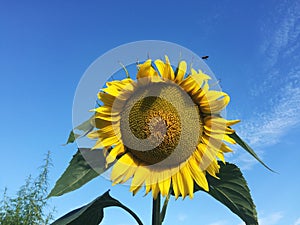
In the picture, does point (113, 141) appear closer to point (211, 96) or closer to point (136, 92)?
point (136, 92)

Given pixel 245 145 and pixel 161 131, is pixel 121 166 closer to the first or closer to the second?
pixel 161 131

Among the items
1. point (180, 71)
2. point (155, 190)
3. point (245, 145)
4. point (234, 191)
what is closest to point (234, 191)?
point (234, 191)

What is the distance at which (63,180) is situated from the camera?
1023 mm

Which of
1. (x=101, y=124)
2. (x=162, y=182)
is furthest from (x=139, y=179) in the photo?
(x=101, y=124)

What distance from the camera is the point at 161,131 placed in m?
1.12

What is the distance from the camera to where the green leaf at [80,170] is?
1009 mm

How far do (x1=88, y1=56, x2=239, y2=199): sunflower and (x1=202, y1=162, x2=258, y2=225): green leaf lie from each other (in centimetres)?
10

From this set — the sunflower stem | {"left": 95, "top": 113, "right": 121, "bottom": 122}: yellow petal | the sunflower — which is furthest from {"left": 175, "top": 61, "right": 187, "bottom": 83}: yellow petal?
the sunflower stem

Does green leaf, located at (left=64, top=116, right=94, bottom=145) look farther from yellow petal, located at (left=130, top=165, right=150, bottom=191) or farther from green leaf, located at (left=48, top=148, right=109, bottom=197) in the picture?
yellow petal, located at (left=130, top=165, right=150, bottom=191)

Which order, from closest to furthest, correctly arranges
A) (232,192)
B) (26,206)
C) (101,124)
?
(101,124), (232,192), (26,206)

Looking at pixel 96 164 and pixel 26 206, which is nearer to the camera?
pixel 96 164

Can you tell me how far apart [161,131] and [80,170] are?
243mm

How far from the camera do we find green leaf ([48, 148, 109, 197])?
3.31 ft

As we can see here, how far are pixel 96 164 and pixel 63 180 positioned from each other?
0.31 ft
